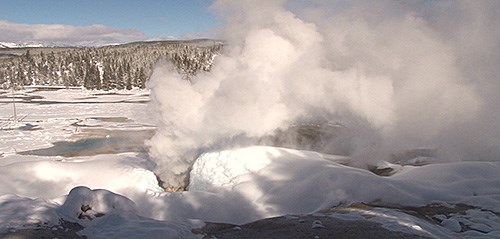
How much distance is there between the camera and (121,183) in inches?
594

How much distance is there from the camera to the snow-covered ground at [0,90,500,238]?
28.6 ft

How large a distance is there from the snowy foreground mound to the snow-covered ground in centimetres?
3

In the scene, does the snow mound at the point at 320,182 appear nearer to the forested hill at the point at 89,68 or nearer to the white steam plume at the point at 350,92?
the white steam plume at the point at 350,92

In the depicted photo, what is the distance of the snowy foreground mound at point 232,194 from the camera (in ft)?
28.6

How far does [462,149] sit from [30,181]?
1881 cm

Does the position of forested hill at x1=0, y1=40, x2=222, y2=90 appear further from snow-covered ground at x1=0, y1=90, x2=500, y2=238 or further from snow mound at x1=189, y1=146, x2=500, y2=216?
snow mound at x1=189, y1=146, x2=500, y2=216

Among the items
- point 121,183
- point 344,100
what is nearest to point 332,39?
point 344,100

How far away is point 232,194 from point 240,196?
0.35m

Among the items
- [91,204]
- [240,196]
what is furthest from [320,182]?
[91,204]

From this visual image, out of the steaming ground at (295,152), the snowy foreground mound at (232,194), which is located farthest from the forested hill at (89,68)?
the snowy foreground mound at (232,194)

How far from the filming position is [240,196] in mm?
12672

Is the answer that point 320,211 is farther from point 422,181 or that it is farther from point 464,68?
point 464,68

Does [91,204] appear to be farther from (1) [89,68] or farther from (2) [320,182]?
(1) [89,68]

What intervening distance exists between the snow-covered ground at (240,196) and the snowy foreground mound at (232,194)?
0.03 m
